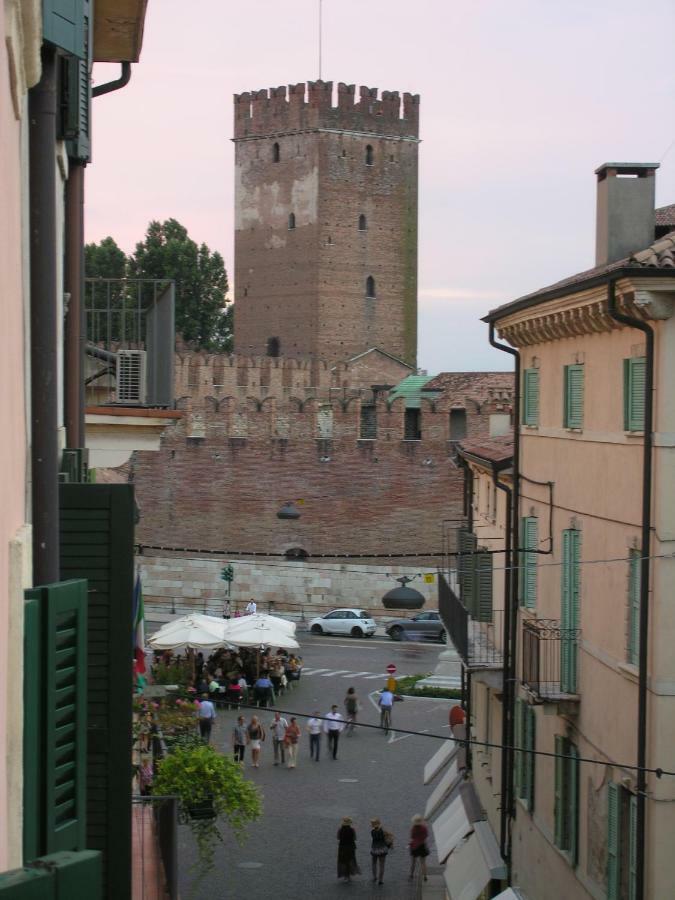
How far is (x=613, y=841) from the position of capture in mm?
12039

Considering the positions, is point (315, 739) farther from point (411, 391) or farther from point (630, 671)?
point (411, 391)

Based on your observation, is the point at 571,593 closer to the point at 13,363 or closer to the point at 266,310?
the point at 13,363

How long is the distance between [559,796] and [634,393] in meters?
4.12

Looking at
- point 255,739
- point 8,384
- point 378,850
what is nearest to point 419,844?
point 378,850

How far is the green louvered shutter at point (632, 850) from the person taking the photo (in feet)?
37.0

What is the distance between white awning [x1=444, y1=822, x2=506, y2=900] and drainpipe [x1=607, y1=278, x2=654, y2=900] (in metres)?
4.76

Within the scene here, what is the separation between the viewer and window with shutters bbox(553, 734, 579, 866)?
44.1 ft

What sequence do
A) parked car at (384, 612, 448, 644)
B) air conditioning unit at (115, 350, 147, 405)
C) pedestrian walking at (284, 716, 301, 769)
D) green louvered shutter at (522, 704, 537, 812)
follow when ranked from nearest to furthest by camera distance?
1. air conditioning unit at (115, 350, 147, 405)
2. green louvered shutter at (522, 704, 537, 812)
3. pedestrian walking at (284, 716, 301, 769)
4. parked car at (384, 612, 448, 644)

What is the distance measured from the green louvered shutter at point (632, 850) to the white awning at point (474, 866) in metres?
4.21

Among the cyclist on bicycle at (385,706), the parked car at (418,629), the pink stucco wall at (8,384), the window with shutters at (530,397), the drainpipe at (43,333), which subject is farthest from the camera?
the parked car at (418,629)

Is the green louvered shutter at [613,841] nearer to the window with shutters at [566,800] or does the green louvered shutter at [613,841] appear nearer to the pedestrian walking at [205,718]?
the window with shutters at [566,800]

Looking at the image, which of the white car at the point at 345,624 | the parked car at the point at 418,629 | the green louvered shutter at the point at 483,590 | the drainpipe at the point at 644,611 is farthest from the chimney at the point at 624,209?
the white car at the point at 345,624

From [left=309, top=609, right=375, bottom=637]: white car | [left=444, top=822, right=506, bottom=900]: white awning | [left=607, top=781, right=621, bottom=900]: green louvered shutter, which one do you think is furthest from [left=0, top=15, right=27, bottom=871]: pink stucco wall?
[left=309, top=609, right=375, bottom=637]: white car

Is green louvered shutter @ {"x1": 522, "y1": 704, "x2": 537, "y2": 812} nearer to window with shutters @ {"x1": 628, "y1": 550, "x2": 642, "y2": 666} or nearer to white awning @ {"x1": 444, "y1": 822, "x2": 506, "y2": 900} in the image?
white awning @ {"x1": 444, "y1": 822, "x2": 506, "y2": 900}
